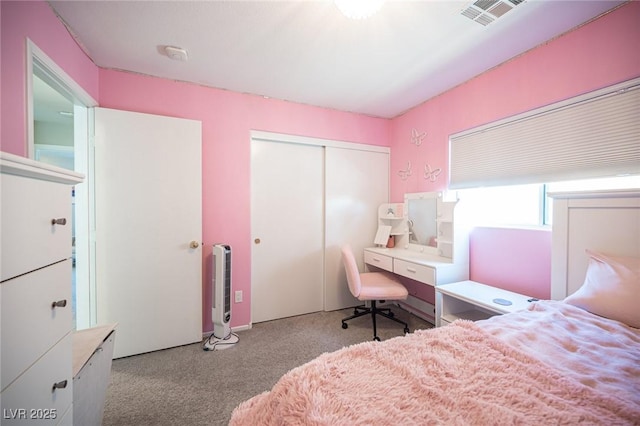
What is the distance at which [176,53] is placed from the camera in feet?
6.34

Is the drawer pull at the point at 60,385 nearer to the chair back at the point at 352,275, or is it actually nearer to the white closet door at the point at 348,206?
the chair back at the point at 352,275

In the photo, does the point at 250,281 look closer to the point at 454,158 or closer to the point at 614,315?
the point at 454,158

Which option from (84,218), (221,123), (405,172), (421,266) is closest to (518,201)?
(421,266)

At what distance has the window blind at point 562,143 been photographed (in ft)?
4.91

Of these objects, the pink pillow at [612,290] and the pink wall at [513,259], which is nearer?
the pink pillow at [612,290]

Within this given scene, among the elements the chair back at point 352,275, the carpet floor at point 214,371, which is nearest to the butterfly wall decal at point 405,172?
the chair back at point 352,275

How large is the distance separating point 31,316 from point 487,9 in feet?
8.32

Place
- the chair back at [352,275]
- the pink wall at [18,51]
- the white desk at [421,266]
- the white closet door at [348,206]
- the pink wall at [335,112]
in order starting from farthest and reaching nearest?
the white closet door at [348,206], the chair back at [352,275], the white desk at [421,266], the pink wall at [335,112], the pink wall at [18,51]

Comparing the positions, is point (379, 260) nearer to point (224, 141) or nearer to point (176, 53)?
point (224, 141)

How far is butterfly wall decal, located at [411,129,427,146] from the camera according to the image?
2.89 m

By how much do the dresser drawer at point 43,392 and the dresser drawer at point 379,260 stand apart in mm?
2504

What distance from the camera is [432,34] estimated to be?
5.70 feet

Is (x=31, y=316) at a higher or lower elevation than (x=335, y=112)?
lower

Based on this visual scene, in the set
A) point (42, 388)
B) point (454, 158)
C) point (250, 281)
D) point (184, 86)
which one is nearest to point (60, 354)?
point (42, 388)
